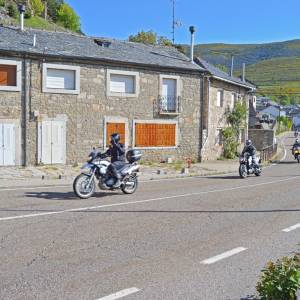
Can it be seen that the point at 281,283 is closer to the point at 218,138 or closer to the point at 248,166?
the point at 248,166

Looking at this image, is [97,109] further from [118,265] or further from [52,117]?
[118,265]

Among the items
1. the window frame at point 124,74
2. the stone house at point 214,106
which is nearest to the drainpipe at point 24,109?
the window frame at point 124,74

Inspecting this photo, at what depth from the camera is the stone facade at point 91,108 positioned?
20281 millimetres

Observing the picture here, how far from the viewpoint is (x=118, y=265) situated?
584 centimetres

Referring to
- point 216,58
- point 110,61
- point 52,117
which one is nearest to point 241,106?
point 110,61

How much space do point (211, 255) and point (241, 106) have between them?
25.6 m

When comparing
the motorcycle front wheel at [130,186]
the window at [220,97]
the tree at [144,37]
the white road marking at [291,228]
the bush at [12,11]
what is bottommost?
the white road marking at [291,228]

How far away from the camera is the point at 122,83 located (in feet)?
75.8

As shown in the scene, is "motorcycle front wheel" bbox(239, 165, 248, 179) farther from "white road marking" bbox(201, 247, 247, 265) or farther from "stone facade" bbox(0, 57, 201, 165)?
"white road marking" bbox(201, 247, 247, 265)

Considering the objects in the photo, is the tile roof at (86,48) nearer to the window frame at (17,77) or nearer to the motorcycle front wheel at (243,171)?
the window frame at (17,77)

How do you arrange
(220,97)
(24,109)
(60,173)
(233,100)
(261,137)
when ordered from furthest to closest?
(261,137) → (233,100) → (220,97) → (24,109) → (60,173)

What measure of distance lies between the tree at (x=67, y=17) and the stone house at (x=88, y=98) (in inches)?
2290

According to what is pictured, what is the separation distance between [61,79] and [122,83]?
329 cm

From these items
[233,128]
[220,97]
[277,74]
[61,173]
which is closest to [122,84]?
[61,173]
